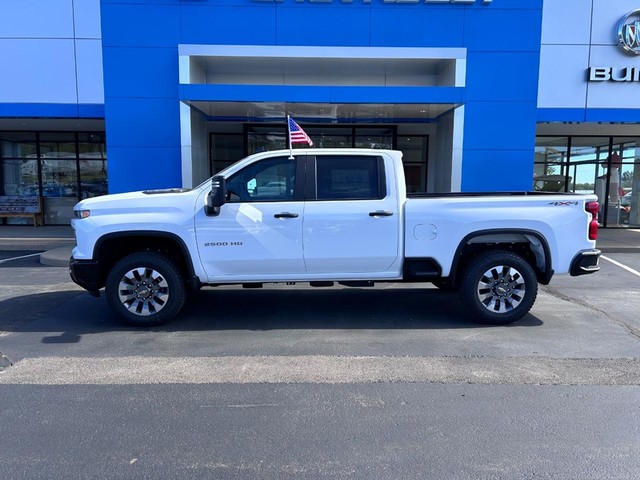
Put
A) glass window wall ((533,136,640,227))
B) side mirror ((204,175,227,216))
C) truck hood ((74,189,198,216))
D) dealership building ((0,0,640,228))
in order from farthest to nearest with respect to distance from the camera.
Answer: glass window wall ((533,136,640,227)) < dealership building ((0,0,640,228)) < truck hood ((74,189,198,216)) < side mirror ((204,175,227,216))

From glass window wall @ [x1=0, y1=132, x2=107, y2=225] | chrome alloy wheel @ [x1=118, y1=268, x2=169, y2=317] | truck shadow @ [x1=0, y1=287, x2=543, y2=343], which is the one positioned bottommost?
truck shadow @ [x1=0, y1=287, x2=543, y2=343]

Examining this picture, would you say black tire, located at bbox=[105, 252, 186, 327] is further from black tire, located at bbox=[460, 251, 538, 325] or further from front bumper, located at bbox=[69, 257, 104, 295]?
black tire, located at bbox=[460, 251, 538, 325]

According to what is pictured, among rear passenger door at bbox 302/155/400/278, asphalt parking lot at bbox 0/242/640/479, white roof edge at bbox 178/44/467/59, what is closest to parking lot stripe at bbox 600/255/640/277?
asphalt parking lot at bbox 0/242/640/479

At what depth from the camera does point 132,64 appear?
11797mm

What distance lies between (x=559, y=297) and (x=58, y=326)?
23.3 ft

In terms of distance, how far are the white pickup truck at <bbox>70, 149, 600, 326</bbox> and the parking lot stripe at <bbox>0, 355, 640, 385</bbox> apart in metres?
1.14

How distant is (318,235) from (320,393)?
6.93ft

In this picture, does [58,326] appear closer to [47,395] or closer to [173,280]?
[173,280]

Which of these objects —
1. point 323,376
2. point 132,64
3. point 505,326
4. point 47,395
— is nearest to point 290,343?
point 323,376

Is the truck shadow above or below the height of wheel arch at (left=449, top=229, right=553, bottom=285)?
below

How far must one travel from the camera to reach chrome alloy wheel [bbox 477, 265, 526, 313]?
5.85m

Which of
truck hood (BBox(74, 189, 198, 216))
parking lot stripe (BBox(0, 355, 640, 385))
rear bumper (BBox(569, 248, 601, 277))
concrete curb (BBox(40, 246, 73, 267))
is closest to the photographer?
parking lot stripe (BBox(0, 355, 640, 385))

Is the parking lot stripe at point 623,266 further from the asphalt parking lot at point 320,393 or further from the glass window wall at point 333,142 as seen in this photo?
the glass window wall at point 333,142

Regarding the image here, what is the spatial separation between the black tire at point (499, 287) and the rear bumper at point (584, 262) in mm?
505
